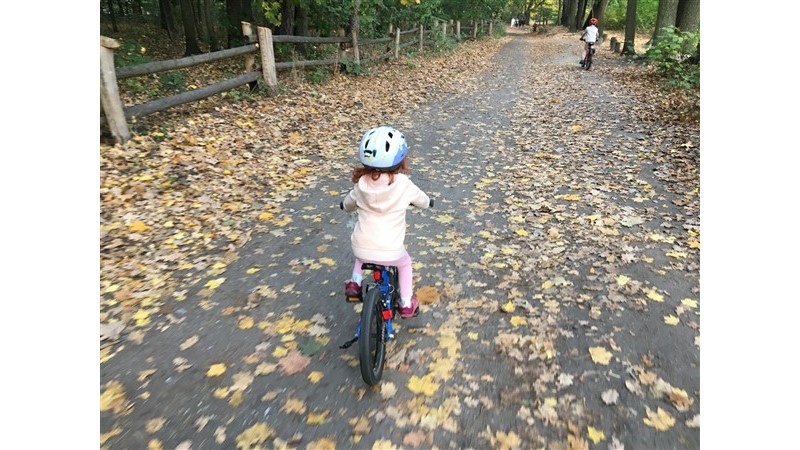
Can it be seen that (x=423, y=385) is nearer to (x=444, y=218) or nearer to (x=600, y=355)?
(x=600, y=355)

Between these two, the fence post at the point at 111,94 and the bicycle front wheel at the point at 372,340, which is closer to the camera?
the bicycle front wheel at the point at 372,340

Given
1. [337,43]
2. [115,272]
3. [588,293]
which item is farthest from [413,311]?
[337,43]

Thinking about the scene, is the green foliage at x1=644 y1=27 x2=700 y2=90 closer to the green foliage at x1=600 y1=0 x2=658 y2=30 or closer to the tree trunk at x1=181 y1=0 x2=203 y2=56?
the tree trunk at x1=181 y1=0 x2=203 y2=56

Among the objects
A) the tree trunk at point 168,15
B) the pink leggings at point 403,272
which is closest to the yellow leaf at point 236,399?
the pink leggings at point 403,272

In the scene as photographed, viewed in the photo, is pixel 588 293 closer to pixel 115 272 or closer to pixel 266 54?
pixel 115 272

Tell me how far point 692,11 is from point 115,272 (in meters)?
16.6

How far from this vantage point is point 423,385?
3.13m

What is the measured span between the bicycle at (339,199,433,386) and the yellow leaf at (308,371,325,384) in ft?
0.79

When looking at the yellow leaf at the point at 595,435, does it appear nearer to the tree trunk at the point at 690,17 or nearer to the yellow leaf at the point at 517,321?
the yellow leaf at the point at 517,321

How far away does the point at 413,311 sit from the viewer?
3.50 meters

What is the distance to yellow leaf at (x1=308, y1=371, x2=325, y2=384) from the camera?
3.17 metres

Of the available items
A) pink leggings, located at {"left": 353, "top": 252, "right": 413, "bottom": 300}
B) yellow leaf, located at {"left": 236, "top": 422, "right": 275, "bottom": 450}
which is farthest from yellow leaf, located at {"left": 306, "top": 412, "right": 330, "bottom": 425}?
pink leggings, located at {"left": 353, "top": 252, "right": 413, "bottom": 300}

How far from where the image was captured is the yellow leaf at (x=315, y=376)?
3.17m

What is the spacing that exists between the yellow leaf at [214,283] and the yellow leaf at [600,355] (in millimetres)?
3246
